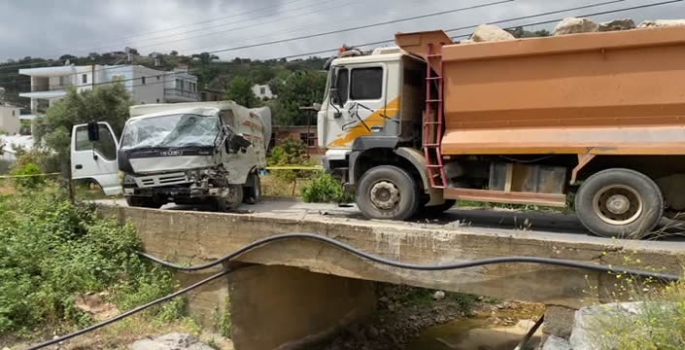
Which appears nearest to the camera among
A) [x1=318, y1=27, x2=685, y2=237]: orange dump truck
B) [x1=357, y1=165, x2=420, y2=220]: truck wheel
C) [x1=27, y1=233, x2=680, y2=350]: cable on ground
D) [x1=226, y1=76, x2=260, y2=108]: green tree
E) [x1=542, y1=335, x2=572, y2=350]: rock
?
[x1=27, y1=233, x2=680, y2=350]: cable on ground

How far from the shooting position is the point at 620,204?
268 inches

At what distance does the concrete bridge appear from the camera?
5.96m

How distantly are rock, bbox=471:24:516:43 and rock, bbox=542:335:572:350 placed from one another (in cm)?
401

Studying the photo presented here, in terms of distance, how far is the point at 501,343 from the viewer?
12023mm

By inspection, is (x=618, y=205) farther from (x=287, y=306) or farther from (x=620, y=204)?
(x=287, y=306)

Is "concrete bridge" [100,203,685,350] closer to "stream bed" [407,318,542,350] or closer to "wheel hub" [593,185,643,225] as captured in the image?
"wheel hub" [593,185,643,225]

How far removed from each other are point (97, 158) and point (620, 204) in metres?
10.6

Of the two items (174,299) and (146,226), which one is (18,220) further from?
(174,299)

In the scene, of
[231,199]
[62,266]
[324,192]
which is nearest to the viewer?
[62,266]

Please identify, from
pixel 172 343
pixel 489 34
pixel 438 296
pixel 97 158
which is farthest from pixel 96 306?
pixel 438 296

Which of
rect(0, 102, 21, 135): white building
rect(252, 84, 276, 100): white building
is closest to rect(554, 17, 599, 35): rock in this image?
rect(0, 102, 21, 135): white building

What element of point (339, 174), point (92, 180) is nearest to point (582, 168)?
point (339, 174)

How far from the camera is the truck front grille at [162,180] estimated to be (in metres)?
10.5

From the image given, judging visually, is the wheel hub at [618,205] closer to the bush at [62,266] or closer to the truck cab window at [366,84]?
the truck cab window at [366,84]
